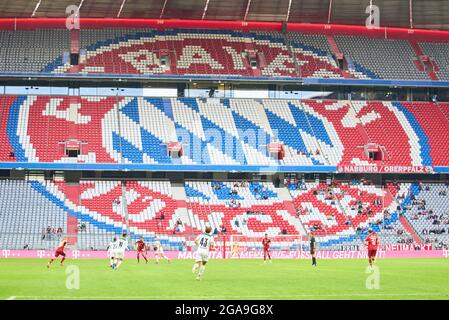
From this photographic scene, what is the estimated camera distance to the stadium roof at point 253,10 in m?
71.6

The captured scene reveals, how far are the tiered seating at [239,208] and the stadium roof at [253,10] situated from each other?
57.3 ft

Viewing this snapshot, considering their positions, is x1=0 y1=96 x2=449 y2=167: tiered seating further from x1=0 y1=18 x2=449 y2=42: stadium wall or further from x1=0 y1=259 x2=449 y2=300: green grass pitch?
x1=0 y1=259 x2=449 y2=300: green grass pitch

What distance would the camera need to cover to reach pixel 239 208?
66.6 meters

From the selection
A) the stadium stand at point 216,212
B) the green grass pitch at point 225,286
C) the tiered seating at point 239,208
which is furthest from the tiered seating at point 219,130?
the green grass pitch at point 225,286

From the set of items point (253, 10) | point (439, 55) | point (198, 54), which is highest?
point (253, 10)

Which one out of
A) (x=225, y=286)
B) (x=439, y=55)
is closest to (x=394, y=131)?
(x=439, y=55)

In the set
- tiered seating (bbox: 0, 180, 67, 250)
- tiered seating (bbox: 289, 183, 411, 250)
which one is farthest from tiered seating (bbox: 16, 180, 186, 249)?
tiered seating (bbox: 289, 183, 411, 250)

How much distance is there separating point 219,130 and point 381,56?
64.5 feet

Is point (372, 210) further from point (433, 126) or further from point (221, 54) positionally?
point (221, 54)

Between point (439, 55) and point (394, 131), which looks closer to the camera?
point (394, 131)

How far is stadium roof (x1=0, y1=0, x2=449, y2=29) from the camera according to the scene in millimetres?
71562

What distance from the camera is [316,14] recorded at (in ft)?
252

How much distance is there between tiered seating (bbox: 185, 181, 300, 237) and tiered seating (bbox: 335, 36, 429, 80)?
55.9 feet
